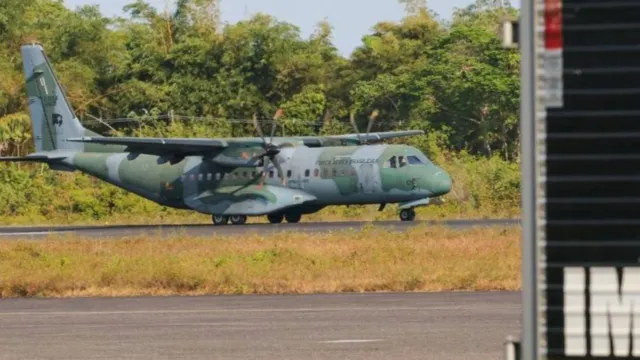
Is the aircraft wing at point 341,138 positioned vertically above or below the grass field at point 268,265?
above

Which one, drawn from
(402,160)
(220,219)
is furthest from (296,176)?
(220,219)

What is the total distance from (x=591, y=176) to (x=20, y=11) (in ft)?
228

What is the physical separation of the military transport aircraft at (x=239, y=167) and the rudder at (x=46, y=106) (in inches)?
1.2

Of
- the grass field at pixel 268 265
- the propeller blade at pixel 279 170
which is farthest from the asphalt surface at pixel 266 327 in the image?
the propeller blade at pixel 279 170

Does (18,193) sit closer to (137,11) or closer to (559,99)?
(137,11)

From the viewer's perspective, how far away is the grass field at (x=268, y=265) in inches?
806

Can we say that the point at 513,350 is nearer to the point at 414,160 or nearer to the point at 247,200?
the point at 414,160

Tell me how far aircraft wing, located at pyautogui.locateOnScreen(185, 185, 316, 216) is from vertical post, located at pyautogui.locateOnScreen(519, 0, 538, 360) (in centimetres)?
3740

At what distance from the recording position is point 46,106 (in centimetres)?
4588

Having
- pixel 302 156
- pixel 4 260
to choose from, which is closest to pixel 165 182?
pixel 302 156

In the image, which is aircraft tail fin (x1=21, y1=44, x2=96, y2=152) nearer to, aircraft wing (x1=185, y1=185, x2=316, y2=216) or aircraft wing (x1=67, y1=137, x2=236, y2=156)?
aircraft wing (x1=67, y1=137, x2=236, y2=156)

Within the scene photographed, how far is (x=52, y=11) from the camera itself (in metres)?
85.0

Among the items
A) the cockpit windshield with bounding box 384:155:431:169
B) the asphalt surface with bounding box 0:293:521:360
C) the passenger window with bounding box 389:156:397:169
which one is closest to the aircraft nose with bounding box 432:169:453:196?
the cockpit windshield with bounding box 384:155:431:169

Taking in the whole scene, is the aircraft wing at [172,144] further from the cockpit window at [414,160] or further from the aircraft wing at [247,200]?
the cockpit window at [414,160]
